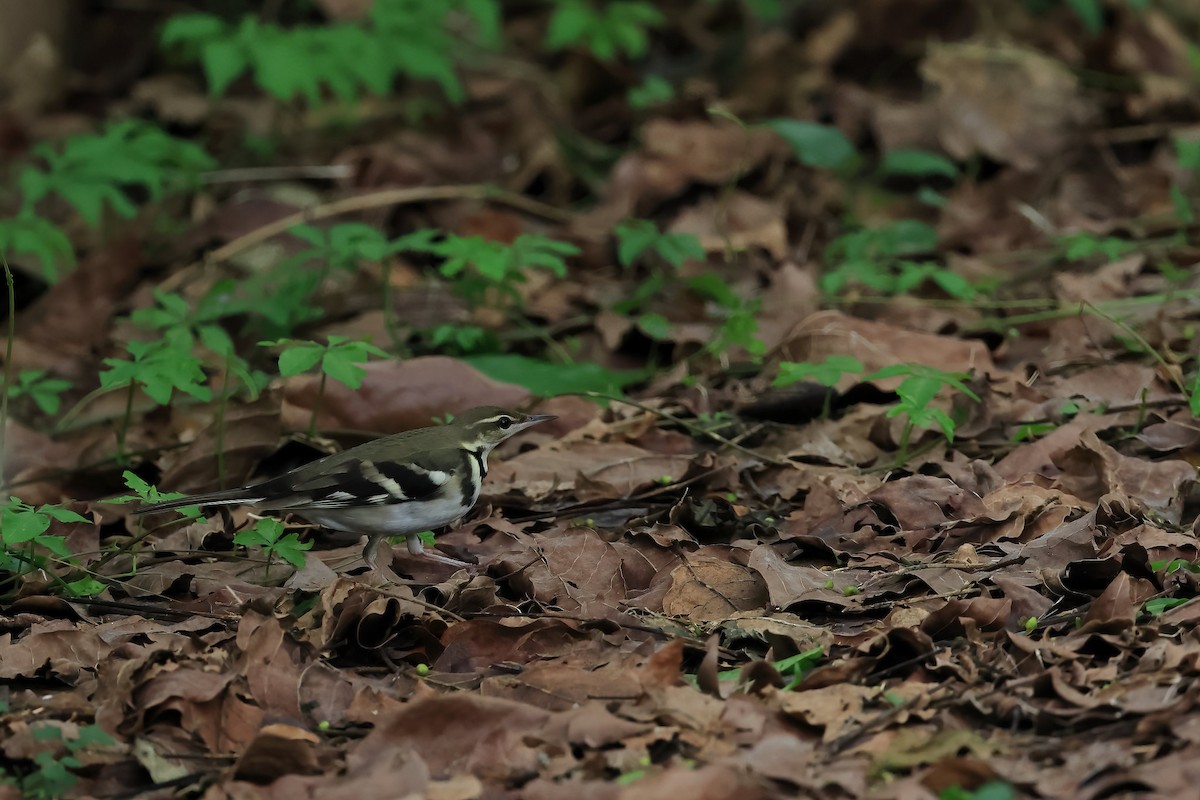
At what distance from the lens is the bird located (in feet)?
16.8

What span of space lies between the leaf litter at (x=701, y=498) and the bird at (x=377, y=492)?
0.20 metres

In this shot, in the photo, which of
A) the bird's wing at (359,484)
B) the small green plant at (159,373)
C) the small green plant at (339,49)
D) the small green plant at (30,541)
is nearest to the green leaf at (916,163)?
the small green plant at (339,49)

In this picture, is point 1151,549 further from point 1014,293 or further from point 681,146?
point 681,146

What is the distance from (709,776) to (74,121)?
8286mm

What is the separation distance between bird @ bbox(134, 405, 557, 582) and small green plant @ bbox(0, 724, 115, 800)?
45.9 inches

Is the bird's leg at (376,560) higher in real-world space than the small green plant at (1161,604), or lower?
lower

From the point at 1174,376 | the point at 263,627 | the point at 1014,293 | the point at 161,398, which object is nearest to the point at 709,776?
the point at 263,627

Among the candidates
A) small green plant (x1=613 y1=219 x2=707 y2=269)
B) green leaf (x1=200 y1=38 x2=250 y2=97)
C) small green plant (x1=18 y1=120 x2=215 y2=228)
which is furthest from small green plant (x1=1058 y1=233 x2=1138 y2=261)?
small green plant (x1=18 y1=120 x2=215 y2=228)

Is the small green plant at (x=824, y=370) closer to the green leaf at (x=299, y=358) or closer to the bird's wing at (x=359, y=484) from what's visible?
the bird's wing at (x=359, y=484)

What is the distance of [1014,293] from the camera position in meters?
7.89

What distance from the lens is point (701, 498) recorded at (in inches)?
225

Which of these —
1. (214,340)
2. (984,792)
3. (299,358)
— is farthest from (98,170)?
(984,792)

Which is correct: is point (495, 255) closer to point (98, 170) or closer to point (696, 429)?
point (696, 429)

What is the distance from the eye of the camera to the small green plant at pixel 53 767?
376 cm
